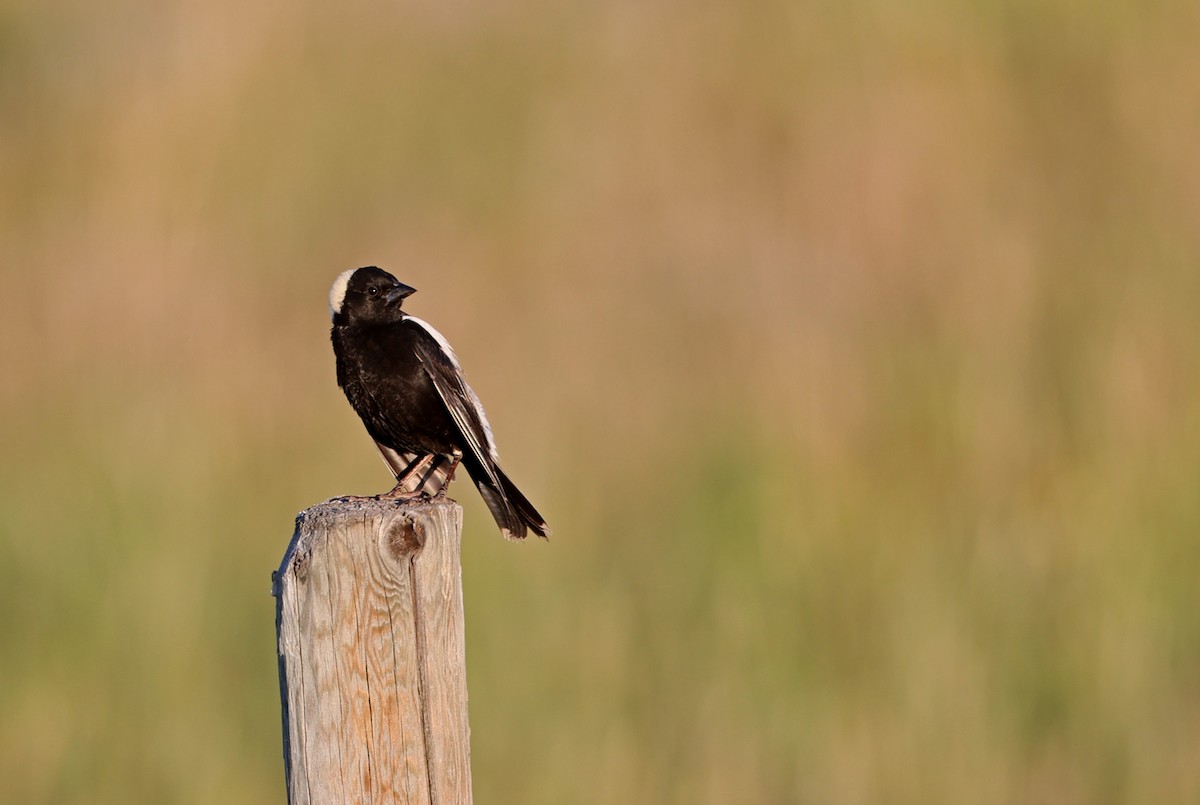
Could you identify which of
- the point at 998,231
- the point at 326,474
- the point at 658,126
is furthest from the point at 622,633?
the point at 658,126

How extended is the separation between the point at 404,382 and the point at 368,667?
1.74 m

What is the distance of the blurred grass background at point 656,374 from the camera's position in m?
5.95

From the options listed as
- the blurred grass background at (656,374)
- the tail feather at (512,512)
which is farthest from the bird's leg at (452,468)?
the blurred grass background at (656,374)

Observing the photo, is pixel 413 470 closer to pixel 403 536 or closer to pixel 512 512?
pixel 512 512

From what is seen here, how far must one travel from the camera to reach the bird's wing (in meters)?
4.25

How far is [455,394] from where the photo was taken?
14.2 ft

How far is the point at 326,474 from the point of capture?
7148 millimetres

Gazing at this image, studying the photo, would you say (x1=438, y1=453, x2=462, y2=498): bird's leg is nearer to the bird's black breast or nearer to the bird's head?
the bird's black breast

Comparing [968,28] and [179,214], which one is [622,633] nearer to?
[179,214]

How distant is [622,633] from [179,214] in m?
4.50

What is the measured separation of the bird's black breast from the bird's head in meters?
0.03

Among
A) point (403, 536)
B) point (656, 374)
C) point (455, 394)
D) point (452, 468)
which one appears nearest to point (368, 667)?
point (403, 536)

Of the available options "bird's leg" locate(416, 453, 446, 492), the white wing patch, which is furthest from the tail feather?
"bird's leg" locate(416, 453, 446, 492)

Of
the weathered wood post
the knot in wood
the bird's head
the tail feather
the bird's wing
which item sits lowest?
the weathered wood post
